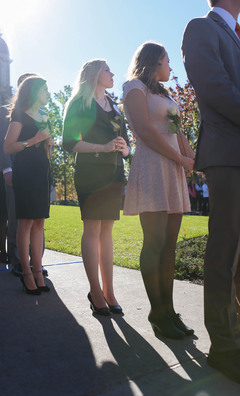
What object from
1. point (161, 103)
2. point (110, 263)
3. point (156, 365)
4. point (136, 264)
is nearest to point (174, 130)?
point (161, 103)

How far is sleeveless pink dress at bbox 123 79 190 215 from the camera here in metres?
3.11

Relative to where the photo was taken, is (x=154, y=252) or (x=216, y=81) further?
(x=154, y=252)

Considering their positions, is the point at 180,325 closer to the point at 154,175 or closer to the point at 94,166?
the point at 154,175

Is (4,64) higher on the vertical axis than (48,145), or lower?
higher

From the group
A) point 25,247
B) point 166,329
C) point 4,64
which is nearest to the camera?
point 166,329

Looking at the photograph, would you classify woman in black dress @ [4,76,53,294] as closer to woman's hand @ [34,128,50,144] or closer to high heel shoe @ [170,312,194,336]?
woman's hand @ [34,128,50,144]

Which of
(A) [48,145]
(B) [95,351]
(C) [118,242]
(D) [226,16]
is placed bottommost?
(B) [95,351]

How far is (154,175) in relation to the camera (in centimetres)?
315

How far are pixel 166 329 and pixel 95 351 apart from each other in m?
0.55

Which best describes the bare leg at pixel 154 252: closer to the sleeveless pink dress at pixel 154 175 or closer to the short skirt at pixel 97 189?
the sleeveless pink dress at pixel 154 175

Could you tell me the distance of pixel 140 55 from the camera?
3203 mm

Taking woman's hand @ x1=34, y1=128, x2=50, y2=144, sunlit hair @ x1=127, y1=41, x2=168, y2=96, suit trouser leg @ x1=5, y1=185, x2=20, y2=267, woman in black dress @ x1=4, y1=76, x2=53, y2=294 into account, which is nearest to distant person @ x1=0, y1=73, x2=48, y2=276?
suit trouser leg @ x1=5, y1=185, x2=20, y2=267

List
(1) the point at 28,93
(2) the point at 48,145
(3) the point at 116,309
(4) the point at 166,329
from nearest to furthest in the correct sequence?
(4) the point at 166,329 → (3) the point at 116,309 → (1) the point at 28,93 → (2) the point at 48,145

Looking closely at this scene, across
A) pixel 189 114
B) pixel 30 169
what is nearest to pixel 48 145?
pixel 30 169
